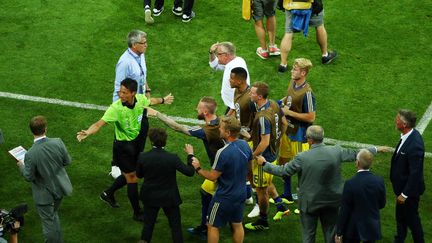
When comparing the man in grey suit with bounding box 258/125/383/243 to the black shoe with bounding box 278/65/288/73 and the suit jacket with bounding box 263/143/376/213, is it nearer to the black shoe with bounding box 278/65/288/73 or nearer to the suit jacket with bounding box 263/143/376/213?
the suit jacket with bounding box 263/143/376/213

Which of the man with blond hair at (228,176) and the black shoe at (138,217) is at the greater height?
the man with blond hair at (228,176)

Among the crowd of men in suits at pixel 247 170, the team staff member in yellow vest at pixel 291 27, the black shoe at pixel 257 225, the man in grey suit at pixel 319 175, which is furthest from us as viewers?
the team staff member in yellow vest at pixel 291 27

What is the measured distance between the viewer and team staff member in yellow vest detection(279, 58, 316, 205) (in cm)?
1155

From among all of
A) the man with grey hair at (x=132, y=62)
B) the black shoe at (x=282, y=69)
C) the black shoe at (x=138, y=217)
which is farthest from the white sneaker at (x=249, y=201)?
the black shoe at (x=282, y=69)

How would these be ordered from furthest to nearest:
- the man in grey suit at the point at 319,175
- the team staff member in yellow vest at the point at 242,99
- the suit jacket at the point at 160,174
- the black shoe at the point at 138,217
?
1. the black shoe at the point at 138,217
2. the team staff member in yellow vest at the point at 242,99
3. the suit jacket at the point at 160,174
4. the man in grey suit at the point at 319,175

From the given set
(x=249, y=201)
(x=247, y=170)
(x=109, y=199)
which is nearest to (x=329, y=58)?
(x=249, y=201)

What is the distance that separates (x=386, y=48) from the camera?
52.0 ft

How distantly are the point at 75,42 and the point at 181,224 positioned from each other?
5494 mm

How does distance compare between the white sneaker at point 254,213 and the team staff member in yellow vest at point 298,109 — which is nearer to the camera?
the team staff member in yellow vest at point 298,109

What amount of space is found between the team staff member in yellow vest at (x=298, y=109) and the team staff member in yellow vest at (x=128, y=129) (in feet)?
5.27

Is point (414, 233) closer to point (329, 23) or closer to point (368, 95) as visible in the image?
point (368, 95)

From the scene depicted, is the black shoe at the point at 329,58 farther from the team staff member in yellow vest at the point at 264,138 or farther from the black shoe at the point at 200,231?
the black shoe at the point at 200,231

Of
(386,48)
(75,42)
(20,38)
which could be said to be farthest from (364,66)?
(20,38)

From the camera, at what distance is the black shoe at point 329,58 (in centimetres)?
1538
